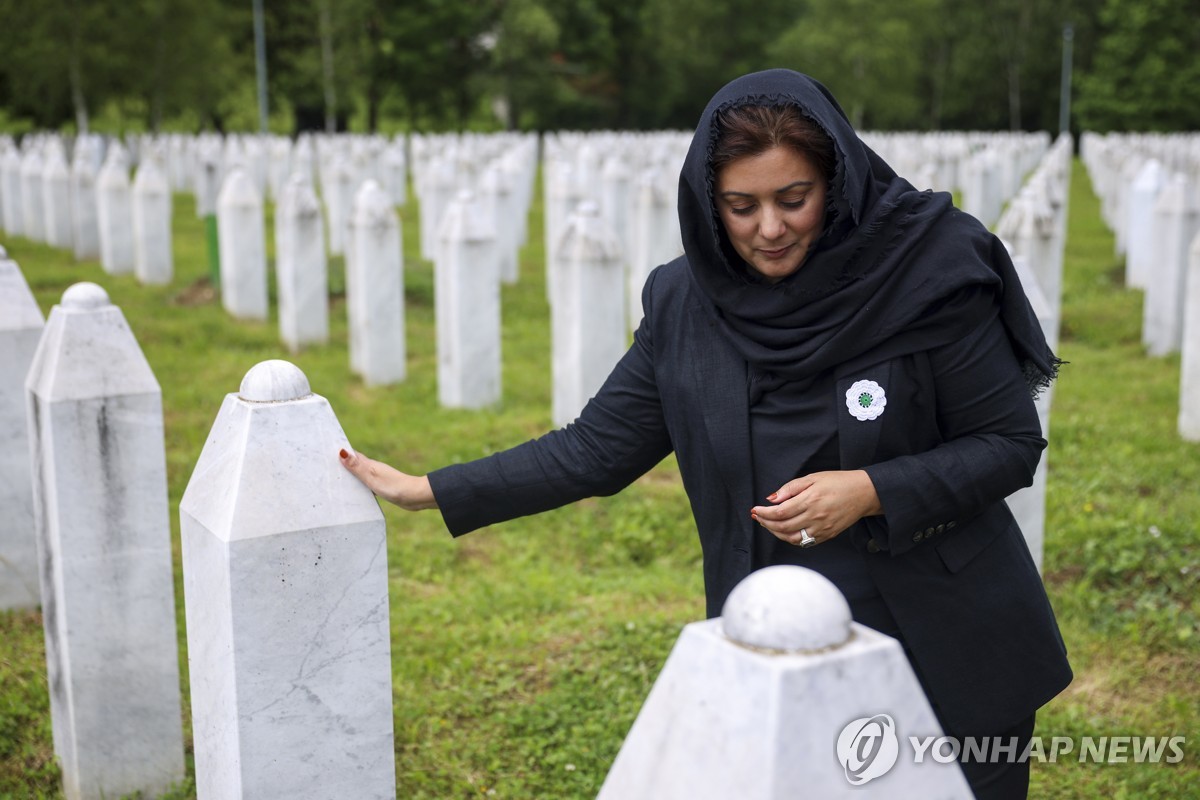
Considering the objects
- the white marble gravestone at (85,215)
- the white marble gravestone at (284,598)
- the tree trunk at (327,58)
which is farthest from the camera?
the tree trunk at (327,58)

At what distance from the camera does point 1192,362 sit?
22.8 feet

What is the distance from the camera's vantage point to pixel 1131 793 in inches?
146

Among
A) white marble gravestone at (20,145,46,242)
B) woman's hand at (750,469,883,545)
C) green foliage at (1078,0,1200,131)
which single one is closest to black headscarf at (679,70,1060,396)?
woman's hand at (750,469,883,545)

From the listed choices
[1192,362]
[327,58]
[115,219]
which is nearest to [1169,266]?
[1192,362]

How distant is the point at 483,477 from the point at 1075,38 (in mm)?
51864

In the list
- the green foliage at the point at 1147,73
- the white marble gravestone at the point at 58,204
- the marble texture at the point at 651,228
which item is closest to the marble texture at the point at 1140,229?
the marble texture at the point at 651,228

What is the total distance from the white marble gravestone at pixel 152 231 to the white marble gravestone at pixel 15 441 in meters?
7.48

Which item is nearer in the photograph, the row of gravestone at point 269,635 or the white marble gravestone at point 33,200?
the row of gravestone at point 269,635

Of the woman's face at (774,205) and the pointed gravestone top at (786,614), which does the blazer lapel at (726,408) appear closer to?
the woman's face at (774,205)

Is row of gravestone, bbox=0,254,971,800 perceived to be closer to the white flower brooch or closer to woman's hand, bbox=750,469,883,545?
woman's hand, bbox=750,469,883,545

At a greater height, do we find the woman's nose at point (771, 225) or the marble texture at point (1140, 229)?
the woman's nose at point (771, 225)

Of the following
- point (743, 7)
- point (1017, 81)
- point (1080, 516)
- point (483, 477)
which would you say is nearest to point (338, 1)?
point (743, 7)

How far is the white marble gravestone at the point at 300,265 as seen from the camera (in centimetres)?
934

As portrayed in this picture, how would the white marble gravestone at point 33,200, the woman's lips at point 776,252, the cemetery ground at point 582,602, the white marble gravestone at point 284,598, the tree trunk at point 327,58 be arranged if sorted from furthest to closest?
the tree trunk at point 327,58 → the white marble gravestone at point 33,200 → the cemetery ground at point 582,602 → the white marble gravestone at point 284,598 → the woman's lips at point 776,252
